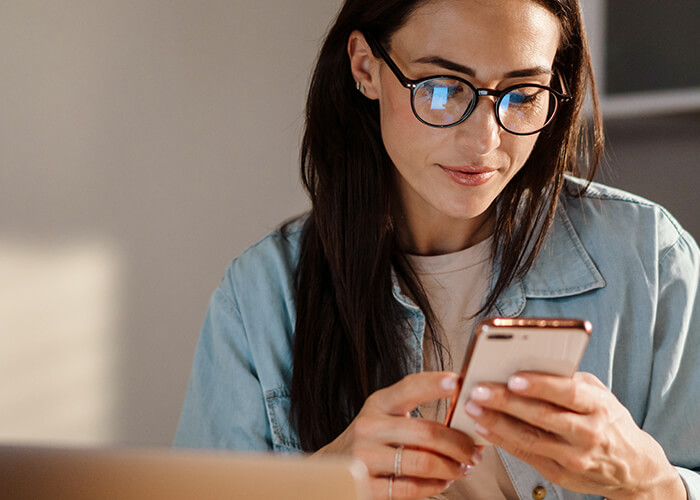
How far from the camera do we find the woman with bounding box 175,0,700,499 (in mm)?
1079

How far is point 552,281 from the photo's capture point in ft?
4.02

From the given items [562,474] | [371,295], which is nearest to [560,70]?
[371,295]

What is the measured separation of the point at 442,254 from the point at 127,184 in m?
1.06

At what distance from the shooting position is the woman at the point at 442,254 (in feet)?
3.54

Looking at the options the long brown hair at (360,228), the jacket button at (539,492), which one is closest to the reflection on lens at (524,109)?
the long brown hair at (360,228)

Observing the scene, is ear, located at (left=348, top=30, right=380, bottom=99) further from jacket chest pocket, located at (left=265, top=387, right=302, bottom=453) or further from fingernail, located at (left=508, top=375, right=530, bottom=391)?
fingernail, located at (left=508, top=375, right=530, bottom=391)

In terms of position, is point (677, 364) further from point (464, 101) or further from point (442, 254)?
point (464, 101)

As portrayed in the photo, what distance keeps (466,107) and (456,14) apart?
0.40 ft

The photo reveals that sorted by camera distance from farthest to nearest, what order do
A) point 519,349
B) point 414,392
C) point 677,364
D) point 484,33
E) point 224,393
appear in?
point 224,393
point 677,364
point 484,33
point 414,392
point 519,349

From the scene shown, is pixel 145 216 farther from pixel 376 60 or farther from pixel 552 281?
pixel 552 281

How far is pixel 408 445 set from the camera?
2.75ft

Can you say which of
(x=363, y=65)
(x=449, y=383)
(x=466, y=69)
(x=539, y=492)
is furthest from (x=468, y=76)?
(x=539, y=492)

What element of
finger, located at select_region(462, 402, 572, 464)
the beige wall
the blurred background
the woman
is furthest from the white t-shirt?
the beige wall

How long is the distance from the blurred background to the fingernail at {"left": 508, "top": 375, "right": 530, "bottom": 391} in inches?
51.8
